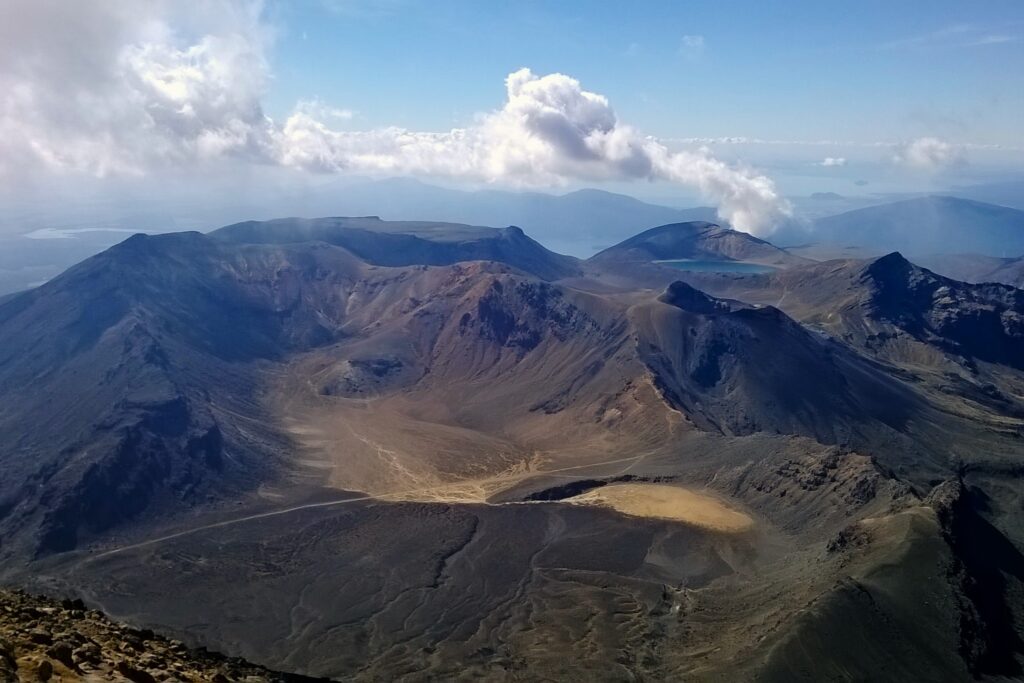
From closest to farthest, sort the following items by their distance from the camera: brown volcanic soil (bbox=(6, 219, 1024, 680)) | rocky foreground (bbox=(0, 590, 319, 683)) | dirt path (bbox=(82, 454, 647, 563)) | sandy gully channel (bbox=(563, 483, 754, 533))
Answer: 1. rocky foreground (bbox=(0, 590, 319, 683))
2. brown volcanic soil (bbox=(6, 219, 1024, 680))
3. dirt path (bbox=(82, 454, 647, 563))
4. sandy gully channel (bbox=(563, 483, 754, 533))

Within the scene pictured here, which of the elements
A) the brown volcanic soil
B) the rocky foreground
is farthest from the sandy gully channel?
the rocky foreground

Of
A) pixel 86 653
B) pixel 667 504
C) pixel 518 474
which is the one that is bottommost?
pixel 518 474

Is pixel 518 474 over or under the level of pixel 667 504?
under

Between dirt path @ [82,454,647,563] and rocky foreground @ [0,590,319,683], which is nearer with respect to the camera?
rocky foreground @ [0,590,319,683]

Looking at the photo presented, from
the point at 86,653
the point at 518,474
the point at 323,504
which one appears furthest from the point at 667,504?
the point at 86,653

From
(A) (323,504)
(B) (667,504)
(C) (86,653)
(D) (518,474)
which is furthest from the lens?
(D) (518,474)

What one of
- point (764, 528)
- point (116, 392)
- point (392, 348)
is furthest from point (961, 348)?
point (116, 392)

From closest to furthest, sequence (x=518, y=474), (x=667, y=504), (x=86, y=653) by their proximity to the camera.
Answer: (x=86, y=653), (x=667, y=504), (x=518, y=474)

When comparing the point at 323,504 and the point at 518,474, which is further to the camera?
the point at 518,474

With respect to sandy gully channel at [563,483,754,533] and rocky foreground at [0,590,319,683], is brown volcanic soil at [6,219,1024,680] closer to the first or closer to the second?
sandy gully channel at [563,483,754,533]

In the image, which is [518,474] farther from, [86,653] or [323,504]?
[86,653]
